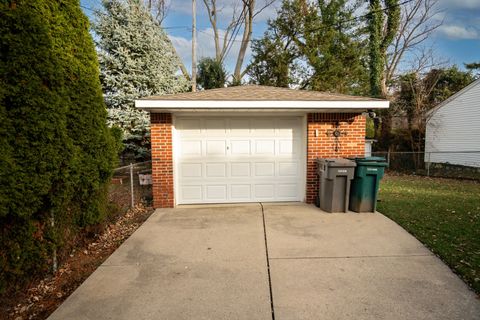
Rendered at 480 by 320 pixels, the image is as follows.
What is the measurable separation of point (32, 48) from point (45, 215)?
1835 mm

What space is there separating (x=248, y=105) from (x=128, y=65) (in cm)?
668

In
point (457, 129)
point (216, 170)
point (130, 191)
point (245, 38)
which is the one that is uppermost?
point (245, 38)

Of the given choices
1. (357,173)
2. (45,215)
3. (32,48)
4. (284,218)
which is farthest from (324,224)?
(32,48)

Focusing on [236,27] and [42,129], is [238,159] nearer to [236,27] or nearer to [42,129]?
[42,129]

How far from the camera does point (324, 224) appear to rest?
4.78 metres

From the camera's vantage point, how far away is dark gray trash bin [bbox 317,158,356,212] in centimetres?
529

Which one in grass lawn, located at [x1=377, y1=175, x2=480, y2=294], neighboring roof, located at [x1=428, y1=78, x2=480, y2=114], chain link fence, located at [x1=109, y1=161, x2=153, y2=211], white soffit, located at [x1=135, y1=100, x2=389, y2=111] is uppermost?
neighboring roof, located at [x1=428, y1=78, x2=480, y2=114]

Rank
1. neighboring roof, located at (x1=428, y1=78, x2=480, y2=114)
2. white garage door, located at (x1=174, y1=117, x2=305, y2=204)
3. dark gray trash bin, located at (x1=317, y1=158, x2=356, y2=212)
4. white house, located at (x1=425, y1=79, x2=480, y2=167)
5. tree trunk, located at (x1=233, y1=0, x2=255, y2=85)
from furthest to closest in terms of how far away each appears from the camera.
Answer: tree trunk, located at (x1=233, y1=0, x2=255, y2=85)
neighboring roof, located at (x1=428, y1=78, x2=480, y2=114)
white house, located at (x1=425, y1=79, x2=480, y2=167)
white garage door, located at (x1=174, y1=117, x2=305, y2=204)
dark gray trash bin, located at (x1=317, y1=158, x2=356, y2=212)

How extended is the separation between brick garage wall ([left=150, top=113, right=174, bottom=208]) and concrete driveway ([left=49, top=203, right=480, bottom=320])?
4.43 feet

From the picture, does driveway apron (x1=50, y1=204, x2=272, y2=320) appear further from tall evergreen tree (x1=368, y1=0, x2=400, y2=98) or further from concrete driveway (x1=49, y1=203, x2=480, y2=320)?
tall evergreen tree (x1=368, y1=0, x2=400, y2=98)

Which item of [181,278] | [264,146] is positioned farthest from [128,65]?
[181,278]

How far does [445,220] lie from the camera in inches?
196

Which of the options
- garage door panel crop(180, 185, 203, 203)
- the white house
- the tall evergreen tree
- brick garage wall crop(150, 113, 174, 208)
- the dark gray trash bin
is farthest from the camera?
the tall evergreen tree

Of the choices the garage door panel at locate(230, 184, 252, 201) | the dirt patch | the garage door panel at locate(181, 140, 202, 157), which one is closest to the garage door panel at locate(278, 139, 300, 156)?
the garage door panel at locate(230, 184, 252, 201)
